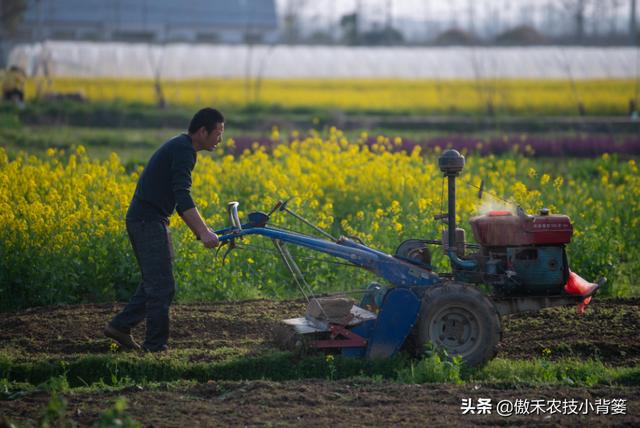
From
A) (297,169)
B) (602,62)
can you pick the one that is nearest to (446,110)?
(602,62)

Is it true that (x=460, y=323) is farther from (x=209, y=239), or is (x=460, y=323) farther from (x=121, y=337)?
(x=121, y=337)

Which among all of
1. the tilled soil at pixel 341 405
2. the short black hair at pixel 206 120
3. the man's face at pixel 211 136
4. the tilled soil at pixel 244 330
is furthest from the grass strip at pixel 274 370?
the short black hair at pixel 206 120

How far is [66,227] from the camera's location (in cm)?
966

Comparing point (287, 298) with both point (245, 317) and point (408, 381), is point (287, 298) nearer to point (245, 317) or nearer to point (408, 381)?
point (245, 317)

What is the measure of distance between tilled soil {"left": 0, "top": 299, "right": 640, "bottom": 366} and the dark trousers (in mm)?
323

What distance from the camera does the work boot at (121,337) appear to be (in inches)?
295

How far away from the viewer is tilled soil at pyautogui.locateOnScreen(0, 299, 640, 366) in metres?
7.67

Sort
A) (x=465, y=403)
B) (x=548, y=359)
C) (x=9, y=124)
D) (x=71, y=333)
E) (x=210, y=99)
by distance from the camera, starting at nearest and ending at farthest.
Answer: (x=465, y=403) → (x=548, y=359) → (x=71, y=333) → (x=9, y=124) → (x=210, y=99)

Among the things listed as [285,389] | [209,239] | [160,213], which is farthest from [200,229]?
[285,389]

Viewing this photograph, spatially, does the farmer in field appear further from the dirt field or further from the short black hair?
the dirt field

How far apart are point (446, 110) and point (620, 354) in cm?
2349

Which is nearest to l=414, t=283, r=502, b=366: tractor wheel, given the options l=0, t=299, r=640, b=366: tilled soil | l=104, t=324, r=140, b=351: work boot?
l=0, t=299, r=640, b=366: tilled soil

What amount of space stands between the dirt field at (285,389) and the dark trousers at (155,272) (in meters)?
0.32

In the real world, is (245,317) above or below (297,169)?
below
